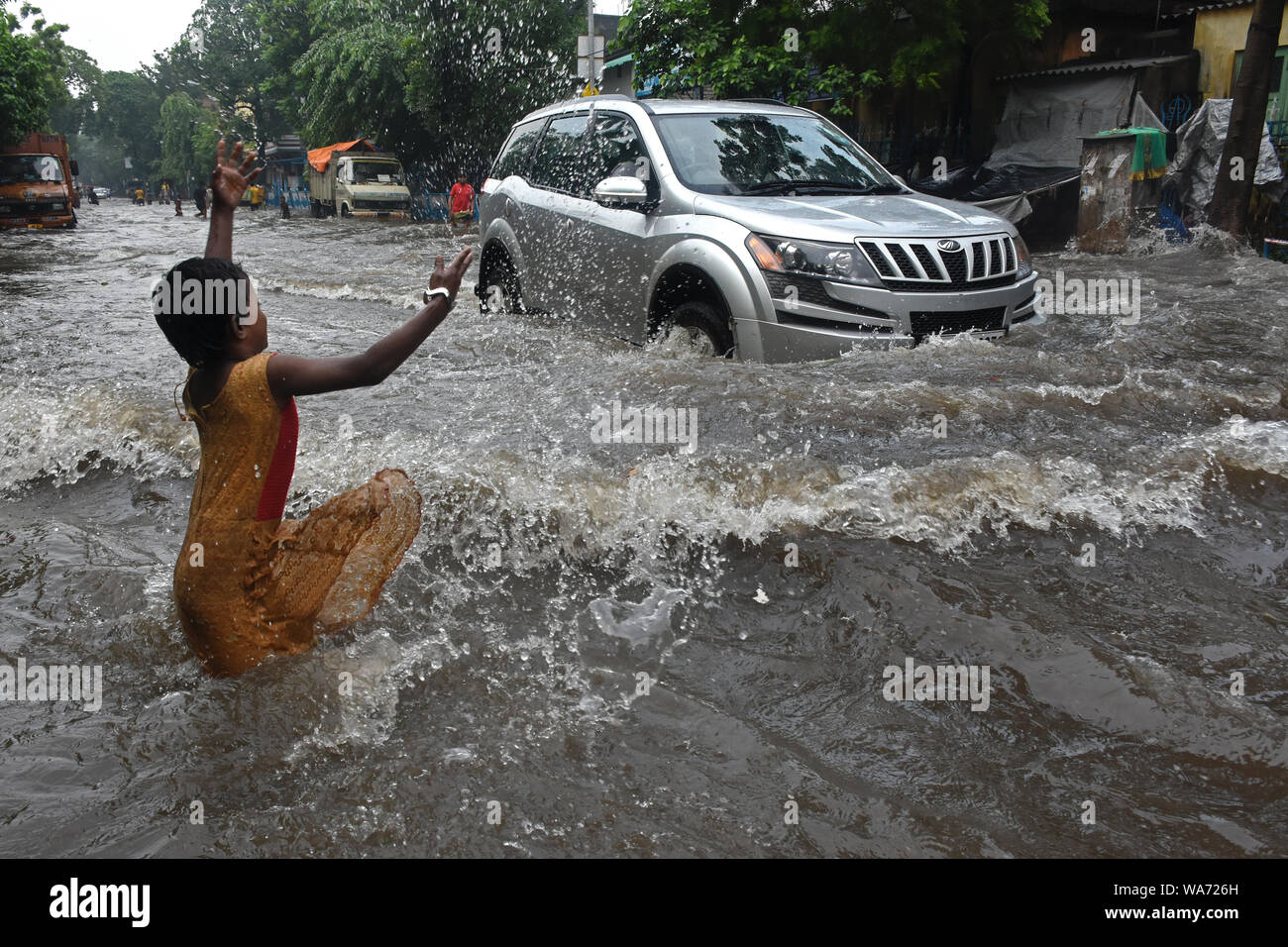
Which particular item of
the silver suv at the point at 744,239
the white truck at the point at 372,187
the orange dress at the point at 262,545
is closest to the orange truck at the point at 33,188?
the white truck at the point at 372,187

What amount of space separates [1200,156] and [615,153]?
38.0 ft

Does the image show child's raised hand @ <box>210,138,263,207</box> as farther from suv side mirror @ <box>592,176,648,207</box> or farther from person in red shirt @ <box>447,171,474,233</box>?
person in red shirt @ <box>447,171,474,233</box>

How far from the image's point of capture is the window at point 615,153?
6660mm

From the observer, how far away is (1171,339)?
23.5 feet

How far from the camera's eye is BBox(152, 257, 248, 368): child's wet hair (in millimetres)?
2598

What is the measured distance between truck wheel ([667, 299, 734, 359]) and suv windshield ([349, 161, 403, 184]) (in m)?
32.7

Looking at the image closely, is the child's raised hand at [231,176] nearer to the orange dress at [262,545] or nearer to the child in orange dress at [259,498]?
the child in orange dress at [259,498]

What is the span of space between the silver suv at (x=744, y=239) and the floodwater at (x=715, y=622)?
248 mm

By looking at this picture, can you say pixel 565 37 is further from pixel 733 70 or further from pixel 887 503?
pixel 887 503

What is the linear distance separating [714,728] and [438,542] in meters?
1.76

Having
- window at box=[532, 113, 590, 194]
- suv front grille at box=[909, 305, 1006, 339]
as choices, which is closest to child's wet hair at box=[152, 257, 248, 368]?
suv front grille at box=[909, 305, 1006, 339]

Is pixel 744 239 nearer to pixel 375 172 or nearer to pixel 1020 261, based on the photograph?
pixel 1020 261
